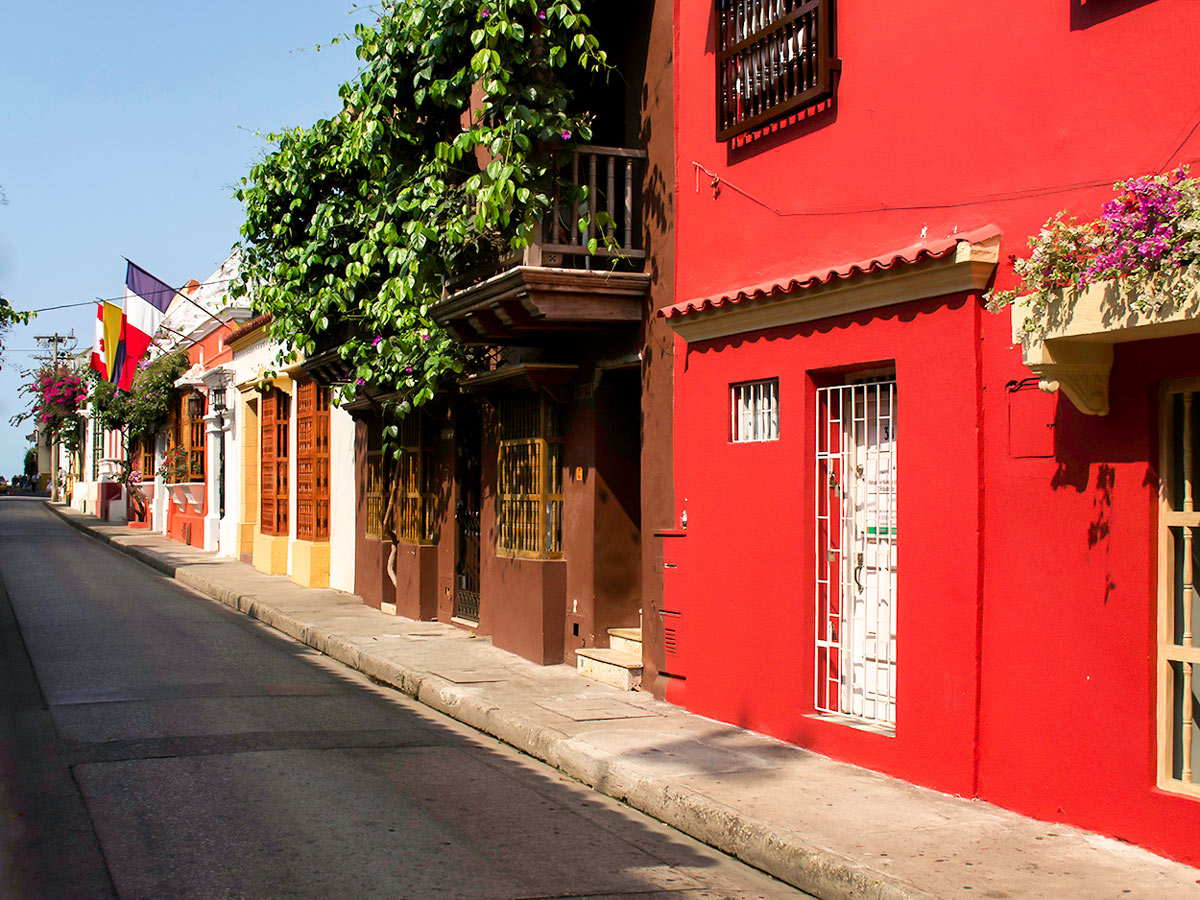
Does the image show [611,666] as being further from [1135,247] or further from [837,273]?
[1135,247]

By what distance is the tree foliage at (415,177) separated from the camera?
9.64m

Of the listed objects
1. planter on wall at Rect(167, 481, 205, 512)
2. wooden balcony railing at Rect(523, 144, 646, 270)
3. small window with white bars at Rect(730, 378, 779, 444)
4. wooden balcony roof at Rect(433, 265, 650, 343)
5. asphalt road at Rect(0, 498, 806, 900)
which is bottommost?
asphalt road at Rect(0, 498, 806, 900)

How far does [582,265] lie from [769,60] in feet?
9.44

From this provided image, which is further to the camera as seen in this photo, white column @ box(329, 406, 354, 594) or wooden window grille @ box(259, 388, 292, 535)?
wooden window grille @ box(259, 388, 292, 535)

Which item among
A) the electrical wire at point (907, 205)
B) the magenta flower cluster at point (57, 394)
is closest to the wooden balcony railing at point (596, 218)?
the electrical wire at point (907, 205)

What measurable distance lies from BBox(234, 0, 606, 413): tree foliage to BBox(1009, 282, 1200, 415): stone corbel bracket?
4.79 meters

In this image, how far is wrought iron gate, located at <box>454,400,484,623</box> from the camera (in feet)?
46.6

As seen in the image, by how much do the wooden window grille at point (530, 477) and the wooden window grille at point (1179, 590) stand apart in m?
6.62

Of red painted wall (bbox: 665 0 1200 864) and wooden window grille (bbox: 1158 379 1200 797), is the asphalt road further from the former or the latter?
wooden window grille (bbox: 1158 379 1200 797)

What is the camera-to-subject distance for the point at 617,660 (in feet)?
33.4

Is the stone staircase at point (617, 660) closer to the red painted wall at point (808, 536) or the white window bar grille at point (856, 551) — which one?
the red painted wall at point (808, 536)

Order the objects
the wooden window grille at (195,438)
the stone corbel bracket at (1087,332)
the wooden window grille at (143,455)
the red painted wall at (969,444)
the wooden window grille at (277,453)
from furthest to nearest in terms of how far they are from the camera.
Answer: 1. the wooden window grille at (143,455)
2. the wooden window grille at (195,438)
3. the wooden window grille at (277,453)
4. the red painted wall at (969,444)
5. the stone corbel bracket at (1087,332)

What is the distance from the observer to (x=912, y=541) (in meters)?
6.89

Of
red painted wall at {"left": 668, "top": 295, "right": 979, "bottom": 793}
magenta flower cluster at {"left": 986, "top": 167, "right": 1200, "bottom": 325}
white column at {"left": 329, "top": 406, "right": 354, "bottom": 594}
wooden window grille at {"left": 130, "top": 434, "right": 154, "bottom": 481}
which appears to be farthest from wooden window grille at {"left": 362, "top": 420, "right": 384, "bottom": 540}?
wooden window grille at {"left": 130, "top": 434, "right": 154, "bottom": 481}
